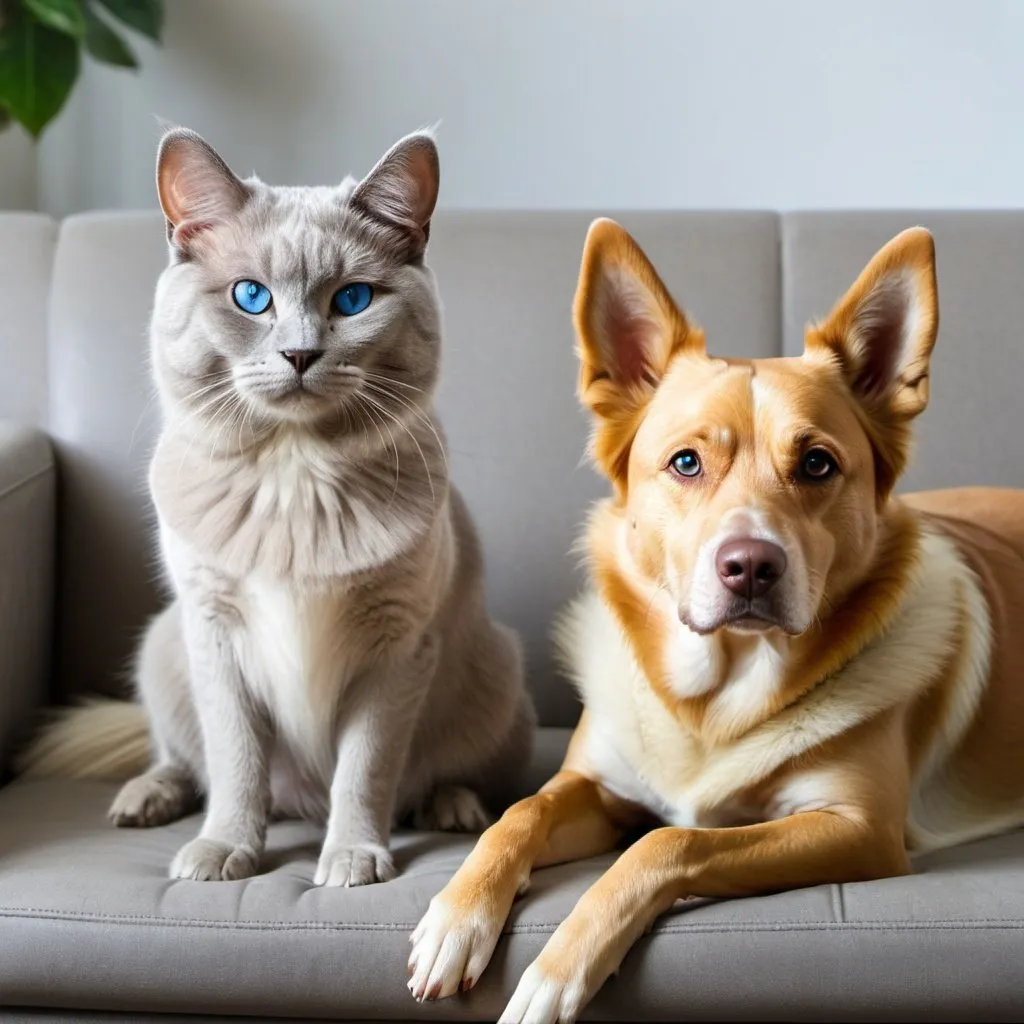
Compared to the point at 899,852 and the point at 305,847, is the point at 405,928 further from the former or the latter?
the point at 899,852

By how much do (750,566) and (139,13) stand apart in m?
2.00

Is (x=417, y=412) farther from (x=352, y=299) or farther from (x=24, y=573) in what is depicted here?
(x=24, y=573)

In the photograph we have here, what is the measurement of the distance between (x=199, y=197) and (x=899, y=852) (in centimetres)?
121

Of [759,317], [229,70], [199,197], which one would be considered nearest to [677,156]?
[759,317]

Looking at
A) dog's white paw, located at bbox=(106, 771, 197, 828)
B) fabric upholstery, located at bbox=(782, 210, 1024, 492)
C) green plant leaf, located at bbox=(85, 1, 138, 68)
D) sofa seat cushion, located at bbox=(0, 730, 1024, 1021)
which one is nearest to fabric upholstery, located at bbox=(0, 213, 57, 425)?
green plant leaf, located at bbox=(85, 1, 138, 68)

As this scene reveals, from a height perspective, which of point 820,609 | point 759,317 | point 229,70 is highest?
point 229,70

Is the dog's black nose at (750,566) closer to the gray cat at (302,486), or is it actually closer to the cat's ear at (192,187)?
the gray cat at (302,486)

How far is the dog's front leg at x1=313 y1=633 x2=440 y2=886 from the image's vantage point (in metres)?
1.66

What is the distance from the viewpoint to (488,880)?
4.75 feet

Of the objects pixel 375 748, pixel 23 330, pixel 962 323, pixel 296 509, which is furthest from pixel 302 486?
pixel 962 323

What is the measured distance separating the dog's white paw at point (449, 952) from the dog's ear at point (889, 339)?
772mm

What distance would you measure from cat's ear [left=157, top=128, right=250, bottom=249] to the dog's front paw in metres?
0.77

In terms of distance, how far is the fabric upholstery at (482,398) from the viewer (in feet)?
7.52

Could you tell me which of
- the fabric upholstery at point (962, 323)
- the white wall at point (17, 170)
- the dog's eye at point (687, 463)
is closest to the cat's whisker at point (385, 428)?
the dog's eye at point (687, 463)
